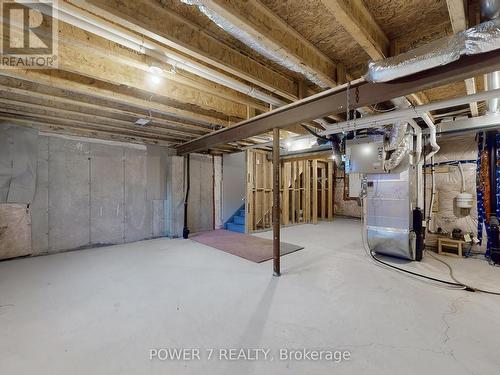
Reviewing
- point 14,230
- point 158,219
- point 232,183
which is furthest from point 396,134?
point 14,230

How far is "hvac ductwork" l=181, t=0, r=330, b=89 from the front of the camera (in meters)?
1.44

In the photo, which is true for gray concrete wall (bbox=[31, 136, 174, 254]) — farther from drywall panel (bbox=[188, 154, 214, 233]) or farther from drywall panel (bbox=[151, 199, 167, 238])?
drywall panel (bbox=[188, 154, 214, 233])

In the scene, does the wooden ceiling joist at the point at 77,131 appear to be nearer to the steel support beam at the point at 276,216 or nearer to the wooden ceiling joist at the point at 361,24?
the steel support beam at the point at 276,216

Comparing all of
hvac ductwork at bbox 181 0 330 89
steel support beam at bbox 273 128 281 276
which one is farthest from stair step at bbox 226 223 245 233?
hvac ductwork at bbox 181 0 330 89

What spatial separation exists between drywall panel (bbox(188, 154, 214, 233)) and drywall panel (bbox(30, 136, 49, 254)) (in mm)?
2845

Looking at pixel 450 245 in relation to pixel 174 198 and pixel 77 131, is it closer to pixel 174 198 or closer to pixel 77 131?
pixel 174 198

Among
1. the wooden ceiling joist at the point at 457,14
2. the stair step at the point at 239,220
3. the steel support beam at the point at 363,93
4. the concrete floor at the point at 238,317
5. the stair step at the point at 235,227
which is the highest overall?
the wooden ceiling joist at the point at 457,14

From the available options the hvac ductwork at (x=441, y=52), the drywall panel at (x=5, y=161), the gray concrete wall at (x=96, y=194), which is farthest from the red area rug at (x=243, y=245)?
the drywall panel at (x=5, y=161)

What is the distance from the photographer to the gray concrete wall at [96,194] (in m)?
4.01

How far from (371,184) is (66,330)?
4.35 m

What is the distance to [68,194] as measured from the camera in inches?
166

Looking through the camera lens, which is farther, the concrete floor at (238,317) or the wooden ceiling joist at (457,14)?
the concrete floor at (238,317)

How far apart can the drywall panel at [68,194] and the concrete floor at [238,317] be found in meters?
A: 0.80

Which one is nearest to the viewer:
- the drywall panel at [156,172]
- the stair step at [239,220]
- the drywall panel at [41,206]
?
the drywall panel at [41,206]
